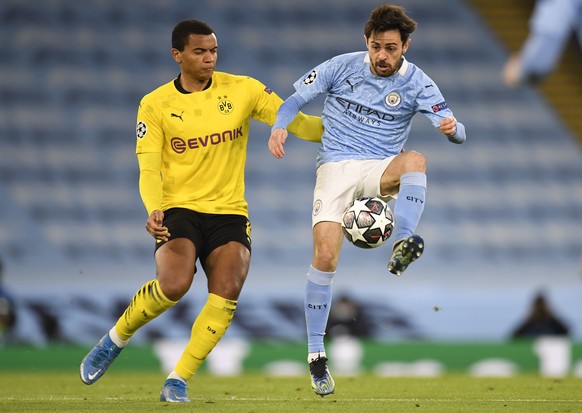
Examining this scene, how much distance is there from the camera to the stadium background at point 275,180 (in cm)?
1437

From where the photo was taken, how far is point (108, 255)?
1578 centimetres

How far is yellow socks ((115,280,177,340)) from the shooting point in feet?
20.6

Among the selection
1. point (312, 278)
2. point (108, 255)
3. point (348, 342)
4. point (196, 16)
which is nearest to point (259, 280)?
point (108, 255)

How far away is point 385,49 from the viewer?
253 inches

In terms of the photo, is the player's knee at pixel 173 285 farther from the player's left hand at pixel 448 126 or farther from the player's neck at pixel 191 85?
the player's left hand at pixel 448 126

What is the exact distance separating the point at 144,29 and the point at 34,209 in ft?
11.8

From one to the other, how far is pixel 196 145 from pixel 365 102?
1052 mm

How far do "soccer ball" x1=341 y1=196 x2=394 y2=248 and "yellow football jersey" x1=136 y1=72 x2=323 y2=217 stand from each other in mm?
710

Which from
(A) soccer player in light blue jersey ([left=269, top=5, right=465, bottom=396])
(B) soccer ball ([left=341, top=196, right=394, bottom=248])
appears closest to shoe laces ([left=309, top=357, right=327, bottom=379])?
(A) soccer player in light blue jersey ([left=269, top=5, right=465, bottom=396])

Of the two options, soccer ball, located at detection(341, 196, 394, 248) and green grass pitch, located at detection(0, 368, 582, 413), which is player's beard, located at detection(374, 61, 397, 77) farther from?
green grass pitch, located at detection(0, 368, 582, 413)

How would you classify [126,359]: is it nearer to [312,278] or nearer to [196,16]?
[312,278]

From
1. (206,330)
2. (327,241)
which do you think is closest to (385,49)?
(327,241)

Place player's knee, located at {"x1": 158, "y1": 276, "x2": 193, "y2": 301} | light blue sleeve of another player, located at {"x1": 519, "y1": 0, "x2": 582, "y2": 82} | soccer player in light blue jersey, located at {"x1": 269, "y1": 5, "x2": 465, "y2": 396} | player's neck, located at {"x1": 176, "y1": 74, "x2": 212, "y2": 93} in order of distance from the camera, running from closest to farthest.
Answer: light blue sleeve of another player, located at {"x1": 519, "y1": 0, "x2": 582, "y2": 82}, player's knee, located at {"x1": 158, "y1": 276, "x2": 193, "y2": 301}, soccer player in light blue jersey, located at {"x1": 269, "y1": 5, "x2": 465, "y2": 396}, player's neck, located at {"x1": 176, "y1": 74, "x2": 212, "y2": 93}

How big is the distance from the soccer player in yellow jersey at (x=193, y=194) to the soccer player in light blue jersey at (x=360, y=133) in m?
0.30
